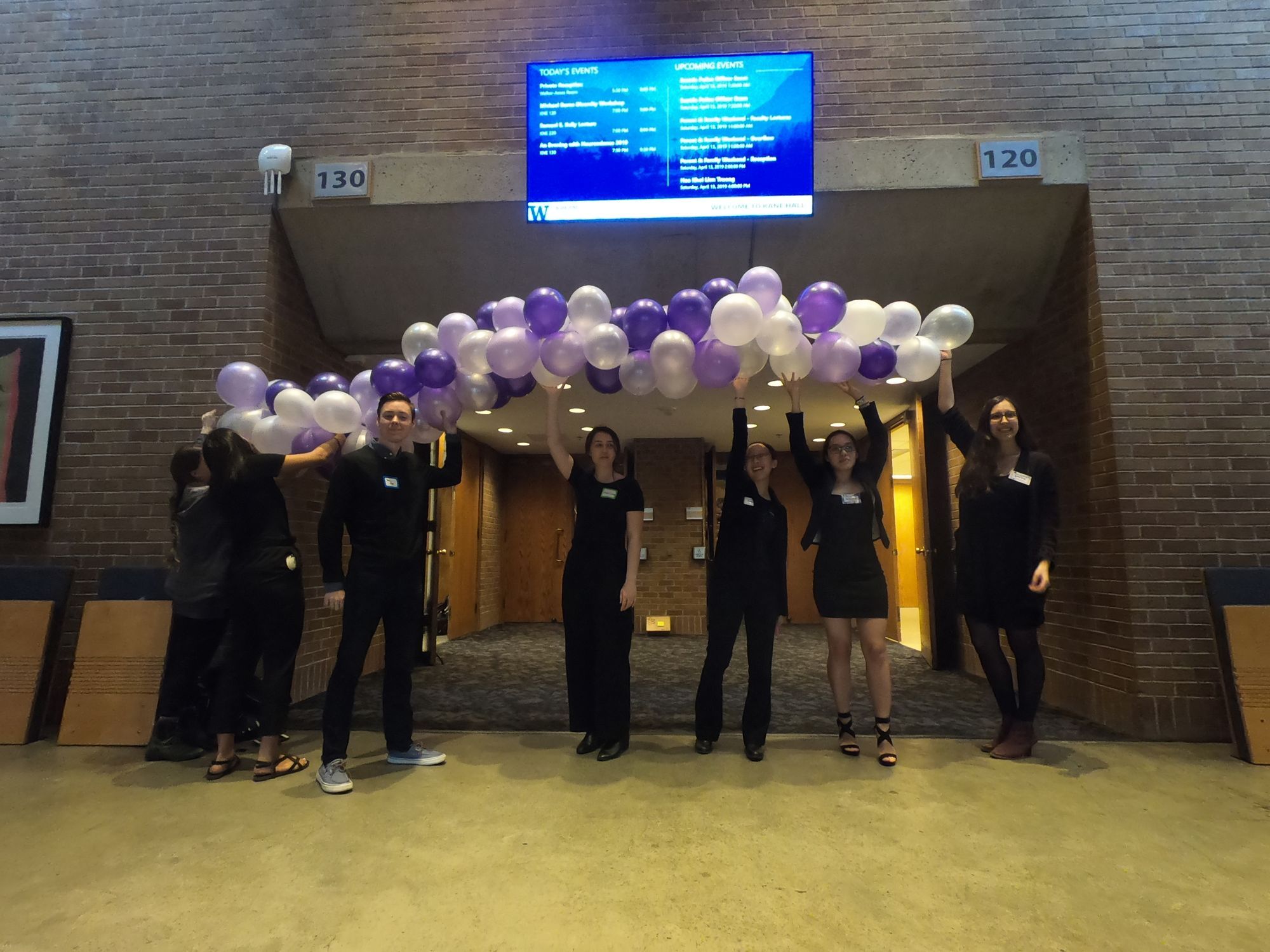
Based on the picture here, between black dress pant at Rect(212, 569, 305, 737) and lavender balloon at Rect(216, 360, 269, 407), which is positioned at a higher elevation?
lavender balloon at Rect(216, 360, 269, 407)

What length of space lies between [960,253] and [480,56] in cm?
310

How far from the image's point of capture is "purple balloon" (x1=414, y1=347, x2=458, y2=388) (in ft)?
8.79

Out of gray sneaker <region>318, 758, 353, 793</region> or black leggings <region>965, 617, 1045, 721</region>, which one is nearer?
gray sneaker <region>318, 758, 353, 793</region>

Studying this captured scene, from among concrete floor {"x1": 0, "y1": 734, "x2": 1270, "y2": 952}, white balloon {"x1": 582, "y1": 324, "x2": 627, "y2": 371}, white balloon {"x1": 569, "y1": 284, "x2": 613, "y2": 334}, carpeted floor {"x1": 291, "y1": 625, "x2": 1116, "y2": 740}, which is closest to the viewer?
concrete floor {"x1": 0, "y1": 734, "x2": 1270, "y2": 952}

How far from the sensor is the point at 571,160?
3396 mm

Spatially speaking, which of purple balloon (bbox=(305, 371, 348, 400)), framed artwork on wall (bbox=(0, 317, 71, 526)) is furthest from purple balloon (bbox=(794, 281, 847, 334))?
framed artwork on wall (bbox=(0, 317, 71, 526))

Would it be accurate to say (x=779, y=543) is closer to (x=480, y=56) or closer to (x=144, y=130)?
(x=480, y=56)

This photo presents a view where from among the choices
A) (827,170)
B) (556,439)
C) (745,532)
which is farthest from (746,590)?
(827,170)

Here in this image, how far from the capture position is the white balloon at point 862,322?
8.66ft

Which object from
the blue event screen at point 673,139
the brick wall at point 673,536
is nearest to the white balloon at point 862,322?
the blue event screen at point 673,139

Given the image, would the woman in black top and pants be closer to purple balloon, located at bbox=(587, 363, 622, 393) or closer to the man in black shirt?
purple balloon, located at bbox=(587, 363, 622, 393)

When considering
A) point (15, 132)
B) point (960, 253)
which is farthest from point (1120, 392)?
point (15, 132)

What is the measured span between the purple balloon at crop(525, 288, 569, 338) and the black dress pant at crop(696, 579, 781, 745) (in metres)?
1.37

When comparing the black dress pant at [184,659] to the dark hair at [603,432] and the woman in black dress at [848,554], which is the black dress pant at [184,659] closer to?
the dark hair at [603,432]
